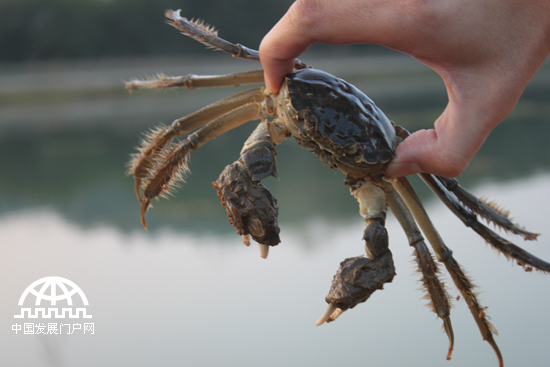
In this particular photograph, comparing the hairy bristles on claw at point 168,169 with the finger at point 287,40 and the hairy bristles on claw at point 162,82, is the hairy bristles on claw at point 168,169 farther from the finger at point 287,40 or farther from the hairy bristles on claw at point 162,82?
the finger at point 287,40

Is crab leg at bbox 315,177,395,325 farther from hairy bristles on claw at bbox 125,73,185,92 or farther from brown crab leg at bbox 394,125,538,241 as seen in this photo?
hairy bristles on claw at bbox 125,73,185,92

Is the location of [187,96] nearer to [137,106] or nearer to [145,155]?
[137,106]

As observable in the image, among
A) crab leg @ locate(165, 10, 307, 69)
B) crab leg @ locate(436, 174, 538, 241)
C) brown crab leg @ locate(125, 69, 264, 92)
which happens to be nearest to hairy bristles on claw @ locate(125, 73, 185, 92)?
brown crab leg @ locate(125, 69, 264, 92)

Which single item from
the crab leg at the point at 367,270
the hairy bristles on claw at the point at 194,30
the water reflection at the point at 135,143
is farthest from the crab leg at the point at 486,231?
the water reflection at the point at 135,143

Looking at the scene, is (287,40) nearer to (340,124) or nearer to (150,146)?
(340,124)

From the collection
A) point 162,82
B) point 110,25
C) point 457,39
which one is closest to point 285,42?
point 457,39

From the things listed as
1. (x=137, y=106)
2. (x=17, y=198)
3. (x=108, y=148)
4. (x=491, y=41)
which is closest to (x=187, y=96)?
(x=137, y=106)
